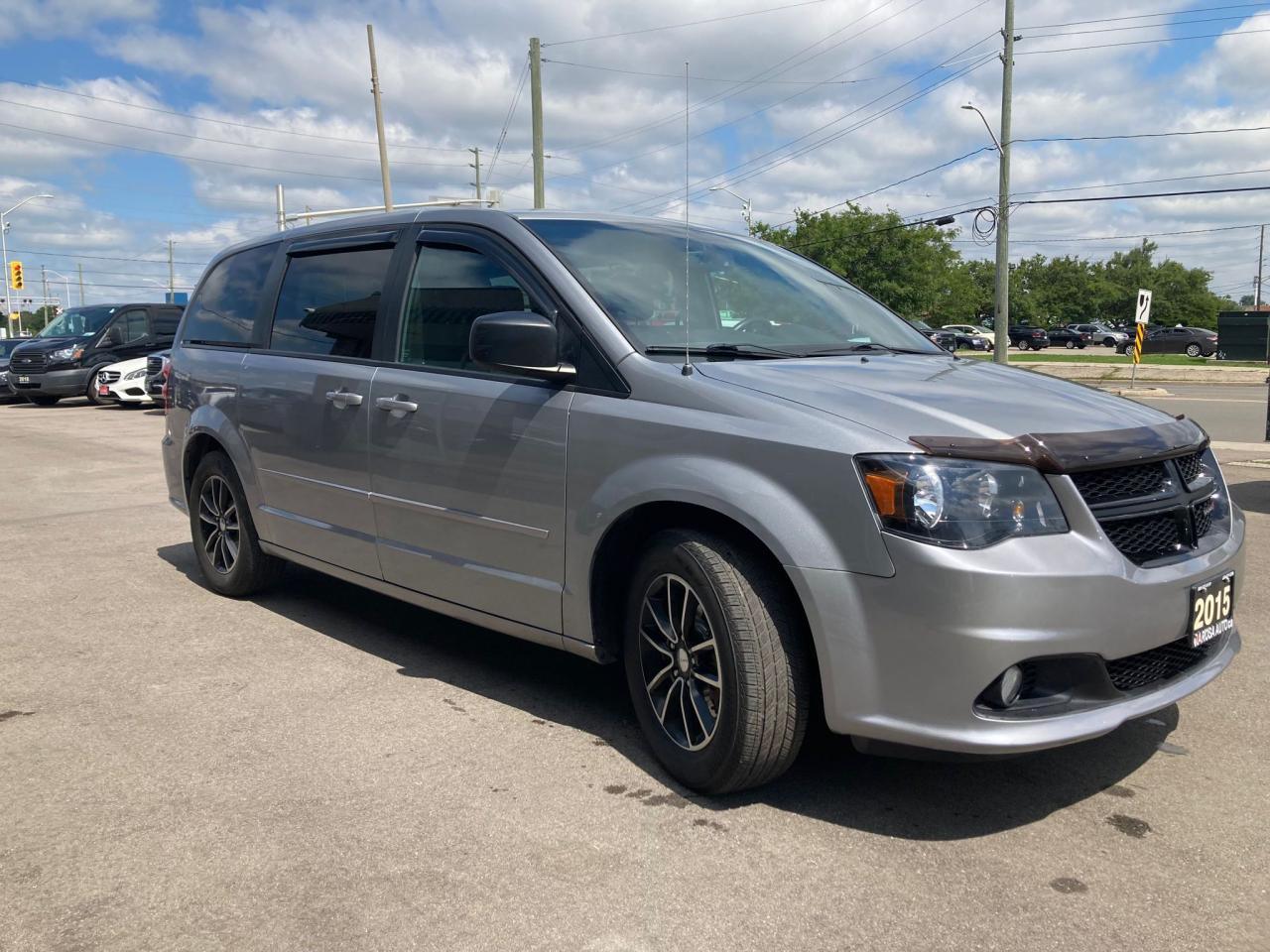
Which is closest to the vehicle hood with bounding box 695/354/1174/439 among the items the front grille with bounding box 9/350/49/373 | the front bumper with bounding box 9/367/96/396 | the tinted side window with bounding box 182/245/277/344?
the tinted side window with bounding box 182/245/277/344

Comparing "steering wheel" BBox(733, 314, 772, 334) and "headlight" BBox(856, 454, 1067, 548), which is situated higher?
"steering wheel" BBox(733, 314, 772, 334)

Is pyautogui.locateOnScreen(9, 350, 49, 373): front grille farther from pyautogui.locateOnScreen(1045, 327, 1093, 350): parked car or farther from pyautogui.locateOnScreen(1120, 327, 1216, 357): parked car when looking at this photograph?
pyautogui.locateOnScreen(1045, 327, 1093, 350): parked car

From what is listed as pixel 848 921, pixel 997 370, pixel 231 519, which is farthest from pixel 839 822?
pixel 231 519

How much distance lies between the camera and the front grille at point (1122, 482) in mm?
2936

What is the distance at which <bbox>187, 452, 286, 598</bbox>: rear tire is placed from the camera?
5.50 meters

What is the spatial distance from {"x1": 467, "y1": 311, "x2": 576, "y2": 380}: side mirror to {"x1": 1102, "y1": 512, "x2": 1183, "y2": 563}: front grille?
5.75 ft

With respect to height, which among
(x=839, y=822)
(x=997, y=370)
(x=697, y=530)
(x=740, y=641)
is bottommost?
(x=839, y=822)

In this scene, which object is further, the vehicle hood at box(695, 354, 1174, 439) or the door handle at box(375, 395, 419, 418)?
the door handle at box(375, 395, 419, 418)

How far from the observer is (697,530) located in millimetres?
3289

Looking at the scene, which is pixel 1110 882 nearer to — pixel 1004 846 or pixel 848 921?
pixel 1004 846

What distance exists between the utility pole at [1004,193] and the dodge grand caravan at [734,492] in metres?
24.3

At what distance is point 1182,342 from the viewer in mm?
49125

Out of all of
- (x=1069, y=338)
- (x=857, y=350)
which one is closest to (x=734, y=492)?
(x=857, y=350)

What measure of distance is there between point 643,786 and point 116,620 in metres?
3.22
